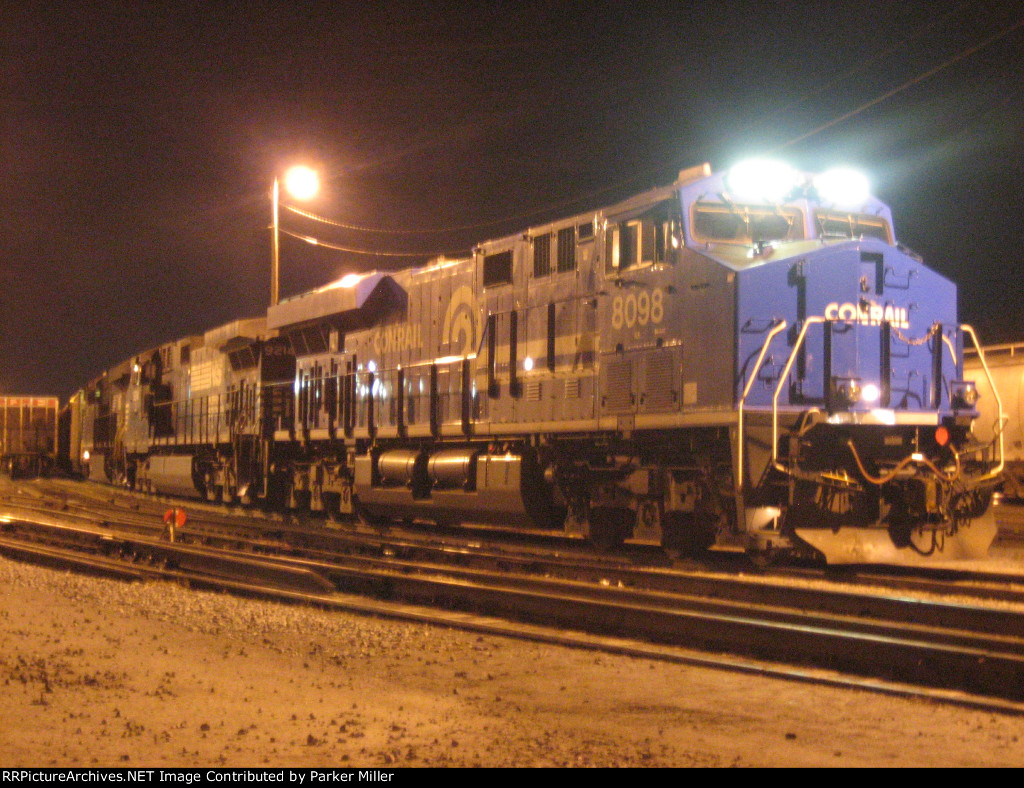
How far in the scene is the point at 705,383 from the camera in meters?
10.7

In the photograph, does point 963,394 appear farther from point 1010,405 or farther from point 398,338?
point 1010,405

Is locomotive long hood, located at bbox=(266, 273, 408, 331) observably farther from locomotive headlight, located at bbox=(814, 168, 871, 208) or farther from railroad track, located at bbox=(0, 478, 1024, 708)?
locomotive headlight, located at bbox=(814, 168, 871, 208)

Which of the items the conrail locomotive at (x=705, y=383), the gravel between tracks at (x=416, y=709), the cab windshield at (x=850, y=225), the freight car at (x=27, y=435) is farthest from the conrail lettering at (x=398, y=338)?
the freight car at (x=27, y=435)

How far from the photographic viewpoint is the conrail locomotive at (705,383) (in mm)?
10266

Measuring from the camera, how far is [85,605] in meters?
10.1

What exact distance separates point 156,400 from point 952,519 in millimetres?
23001

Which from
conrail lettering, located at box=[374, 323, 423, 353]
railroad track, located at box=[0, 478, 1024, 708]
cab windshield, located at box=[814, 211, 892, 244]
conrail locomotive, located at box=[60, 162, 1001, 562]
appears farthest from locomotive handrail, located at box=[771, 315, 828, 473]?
conrail lettering, located at box=[374, 323, 423, 353]

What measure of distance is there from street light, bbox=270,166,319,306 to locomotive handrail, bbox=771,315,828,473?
48.3ft

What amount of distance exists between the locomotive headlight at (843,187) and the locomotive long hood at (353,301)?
726cm

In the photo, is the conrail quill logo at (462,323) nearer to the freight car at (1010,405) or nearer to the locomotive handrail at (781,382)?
the locomotive handrail at (781,382)

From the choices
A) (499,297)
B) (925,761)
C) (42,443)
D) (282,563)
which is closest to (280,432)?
(499,297)

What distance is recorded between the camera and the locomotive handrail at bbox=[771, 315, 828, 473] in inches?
385

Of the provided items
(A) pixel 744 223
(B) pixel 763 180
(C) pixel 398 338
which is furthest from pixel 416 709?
(C) pixel 398 338
